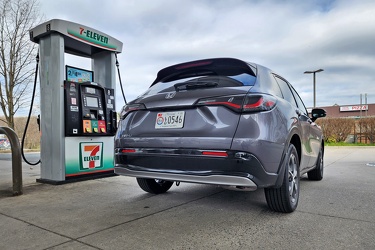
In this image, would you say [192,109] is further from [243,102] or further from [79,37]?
[79,37]

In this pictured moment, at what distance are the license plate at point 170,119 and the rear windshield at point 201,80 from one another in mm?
300

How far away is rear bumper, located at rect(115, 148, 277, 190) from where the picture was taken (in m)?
2.49

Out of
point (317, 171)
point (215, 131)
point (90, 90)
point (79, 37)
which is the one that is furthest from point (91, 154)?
point (317, 171)

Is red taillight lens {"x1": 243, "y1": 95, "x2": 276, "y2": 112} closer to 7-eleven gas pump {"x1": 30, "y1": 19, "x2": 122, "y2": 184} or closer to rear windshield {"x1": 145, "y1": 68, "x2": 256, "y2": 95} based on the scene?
rear windshield {"x1": 145, "y1": 68, "x2": 256, "y2": 95}

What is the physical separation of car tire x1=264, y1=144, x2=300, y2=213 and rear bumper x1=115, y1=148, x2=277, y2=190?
0.33m

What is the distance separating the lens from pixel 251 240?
2.37 meters

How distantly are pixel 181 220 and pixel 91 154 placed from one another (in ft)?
9.91

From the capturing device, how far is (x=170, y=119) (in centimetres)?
283

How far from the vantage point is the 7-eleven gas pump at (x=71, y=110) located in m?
4.87

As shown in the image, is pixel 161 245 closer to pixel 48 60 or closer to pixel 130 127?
pixel 130 127

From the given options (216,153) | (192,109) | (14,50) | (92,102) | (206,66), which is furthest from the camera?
(14,50)

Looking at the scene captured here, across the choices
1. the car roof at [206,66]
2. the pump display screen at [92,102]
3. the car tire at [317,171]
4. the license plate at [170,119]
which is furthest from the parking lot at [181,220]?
the pump display screen at [92,102]

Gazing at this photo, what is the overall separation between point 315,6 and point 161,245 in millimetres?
7150

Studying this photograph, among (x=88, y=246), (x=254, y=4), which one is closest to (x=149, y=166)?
(x=88, y=246)
